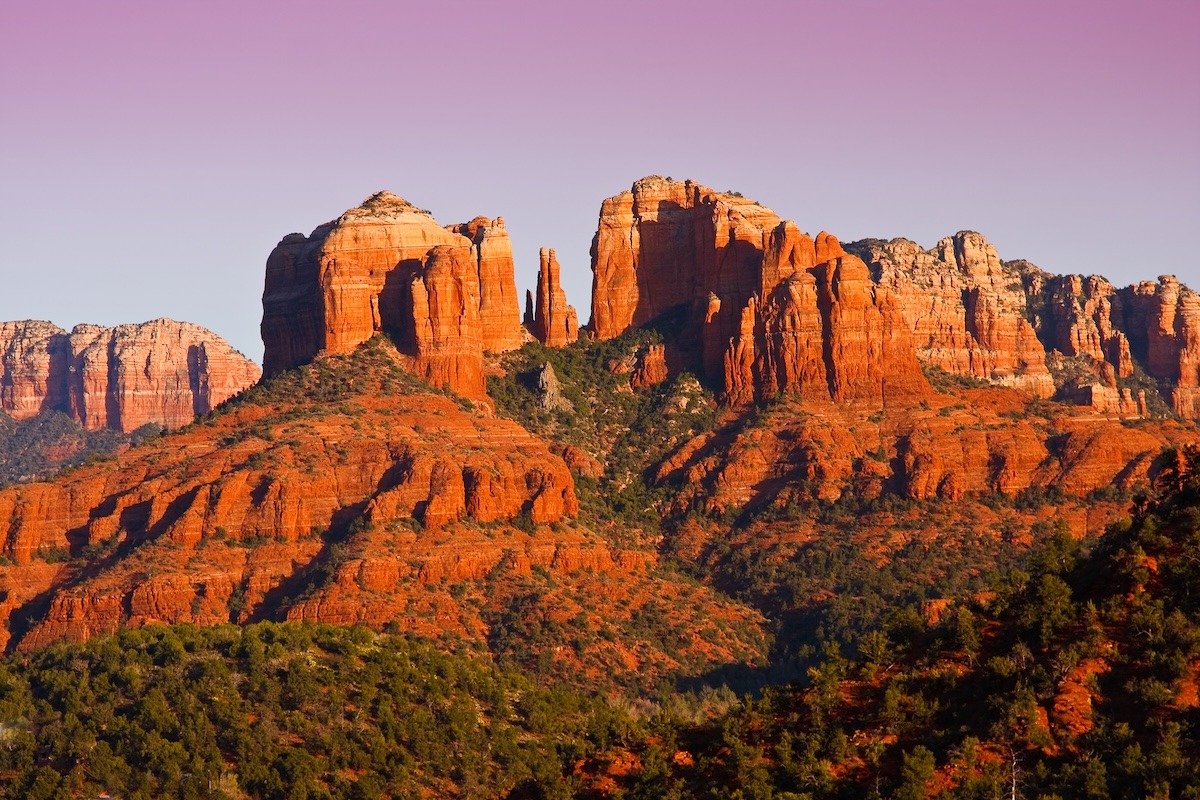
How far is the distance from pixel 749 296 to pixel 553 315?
18631 millimetres

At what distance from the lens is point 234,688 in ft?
347

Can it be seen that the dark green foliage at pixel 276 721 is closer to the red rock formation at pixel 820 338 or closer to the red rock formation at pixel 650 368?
the red rock formation at pixel 820 338

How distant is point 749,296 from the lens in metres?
178

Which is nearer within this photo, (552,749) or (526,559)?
(552,749)

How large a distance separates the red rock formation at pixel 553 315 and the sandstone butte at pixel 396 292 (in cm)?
752

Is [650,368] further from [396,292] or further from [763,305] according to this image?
[396,292]

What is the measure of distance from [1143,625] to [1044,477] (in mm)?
96109

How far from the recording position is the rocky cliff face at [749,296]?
172000 mm

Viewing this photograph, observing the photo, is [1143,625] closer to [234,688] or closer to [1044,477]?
[234,688]

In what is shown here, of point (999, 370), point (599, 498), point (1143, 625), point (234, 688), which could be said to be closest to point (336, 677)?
point (234, 688)

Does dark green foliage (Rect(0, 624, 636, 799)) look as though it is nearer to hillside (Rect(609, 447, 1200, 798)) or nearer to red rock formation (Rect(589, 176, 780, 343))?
hillside (Rect(609, 447, 1200, 798))

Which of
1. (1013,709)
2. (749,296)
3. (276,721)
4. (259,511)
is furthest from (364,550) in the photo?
(1013,709)

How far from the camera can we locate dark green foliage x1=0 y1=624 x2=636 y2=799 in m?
96.6

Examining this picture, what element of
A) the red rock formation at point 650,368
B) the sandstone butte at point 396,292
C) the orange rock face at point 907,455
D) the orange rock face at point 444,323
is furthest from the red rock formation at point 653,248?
the orange rock face at point 444,323
